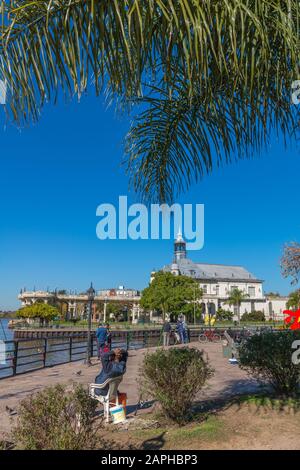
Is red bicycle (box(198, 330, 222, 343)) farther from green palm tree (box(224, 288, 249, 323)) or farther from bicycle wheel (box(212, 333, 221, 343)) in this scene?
green palm tree (box(224, 288, 249, 323))

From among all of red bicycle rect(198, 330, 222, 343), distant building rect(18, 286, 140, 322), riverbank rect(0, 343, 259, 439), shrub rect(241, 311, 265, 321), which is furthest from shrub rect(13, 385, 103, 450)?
distant building rect(18, 286, 140, 322)

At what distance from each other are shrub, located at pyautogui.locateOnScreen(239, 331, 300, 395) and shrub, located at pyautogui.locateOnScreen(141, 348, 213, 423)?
3.37ft

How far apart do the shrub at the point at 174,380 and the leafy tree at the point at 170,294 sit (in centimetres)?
6969

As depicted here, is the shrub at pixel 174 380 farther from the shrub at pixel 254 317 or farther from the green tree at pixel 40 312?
the shrub at pixel 254 317

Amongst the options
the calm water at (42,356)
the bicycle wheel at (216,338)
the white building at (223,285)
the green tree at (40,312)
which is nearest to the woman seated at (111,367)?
the calm water at (42,356)

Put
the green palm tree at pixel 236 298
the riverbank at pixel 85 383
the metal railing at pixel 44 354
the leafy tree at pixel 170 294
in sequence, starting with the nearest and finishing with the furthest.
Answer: the riverbank at pixel 85 383 → the metal railing at pixel 44 354 → the leafy tree at pixel 170 294 → the green palm tree at pixel 236 298

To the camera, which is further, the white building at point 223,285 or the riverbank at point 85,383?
the white building at point 223,285

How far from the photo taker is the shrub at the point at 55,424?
11.1 ft

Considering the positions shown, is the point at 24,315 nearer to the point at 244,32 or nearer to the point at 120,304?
the point at 120,304

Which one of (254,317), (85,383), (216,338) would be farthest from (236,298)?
(85,383)

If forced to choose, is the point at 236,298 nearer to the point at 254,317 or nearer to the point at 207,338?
the point at 254,317

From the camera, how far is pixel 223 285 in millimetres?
118562

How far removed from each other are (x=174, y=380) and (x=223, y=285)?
115 meters

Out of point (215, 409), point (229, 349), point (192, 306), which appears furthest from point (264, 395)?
point (192, 306)
